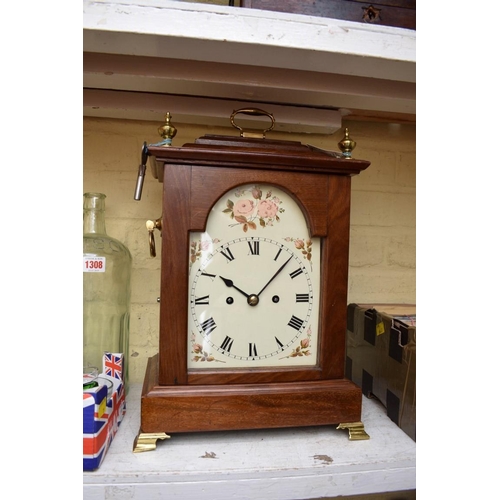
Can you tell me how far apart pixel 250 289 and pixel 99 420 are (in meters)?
0.30

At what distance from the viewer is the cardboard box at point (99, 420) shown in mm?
535

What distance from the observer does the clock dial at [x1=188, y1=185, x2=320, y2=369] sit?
64 cm

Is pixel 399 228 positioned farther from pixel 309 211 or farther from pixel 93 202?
pixel 93 202

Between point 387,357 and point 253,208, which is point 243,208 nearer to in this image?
point 253,208

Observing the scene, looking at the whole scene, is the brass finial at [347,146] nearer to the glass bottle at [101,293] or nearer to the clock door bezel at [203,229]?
the clock door bezel at [203,229]

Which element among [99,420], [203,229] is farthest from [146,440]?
[203,229]

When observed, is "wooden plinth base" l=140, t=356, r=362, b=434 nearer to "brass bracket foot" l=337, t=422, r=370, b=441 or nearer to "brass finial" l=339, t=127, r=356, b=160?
"brass bracket foot" l=337, t=422, r=370, b=441

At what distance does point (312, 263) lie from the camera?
0.67 m

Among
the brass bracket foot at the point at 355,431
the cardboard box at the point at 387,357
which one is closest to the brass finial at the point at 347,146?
the cardboard box at the point at 387,357

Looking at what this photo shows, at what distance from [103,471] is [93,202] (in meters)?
0.54

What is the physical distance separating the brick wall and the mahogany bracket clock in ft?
1.02

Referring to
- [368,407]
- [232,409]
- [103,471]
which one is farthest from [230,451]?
[368,407]

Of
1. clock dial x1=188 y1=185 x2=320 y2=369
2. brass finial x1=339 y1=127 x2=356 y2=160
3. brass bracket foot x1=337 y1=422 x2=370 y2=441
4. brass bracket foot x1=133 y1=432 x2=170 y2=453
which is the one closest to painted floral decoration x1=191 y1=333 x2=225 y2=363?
clock dial x1=188 y1=185 x2=320 y2=369

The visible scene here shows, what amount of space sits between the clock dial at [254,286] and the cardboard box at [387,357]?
168 millimetres
